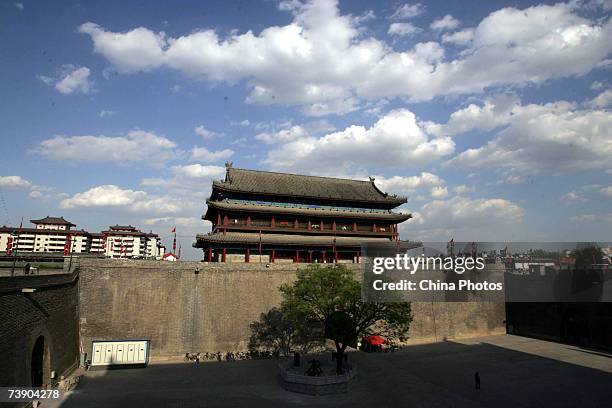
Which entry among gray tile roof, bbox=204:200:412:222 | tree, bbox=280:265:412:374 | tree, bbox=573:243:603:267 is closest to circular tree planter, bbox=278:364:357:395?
tree, bbox=280:265:412:374

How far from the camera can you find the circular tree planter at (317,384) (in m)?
19.4

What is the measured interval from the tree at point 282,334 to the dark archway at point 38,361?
522 inches

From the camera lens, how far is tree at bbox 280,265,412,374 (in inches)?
794

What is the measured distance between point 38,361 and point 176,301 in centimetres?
937

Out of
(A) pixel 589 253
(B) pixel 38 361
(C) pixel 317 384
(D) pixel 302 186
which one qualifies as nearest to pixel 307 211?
(D) pixel 302 186

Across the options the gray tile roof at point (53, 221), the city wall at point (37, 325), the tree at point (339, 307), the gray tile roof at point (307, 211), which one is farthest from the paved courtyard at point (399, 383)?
the gray tile roof at point (53, 221)

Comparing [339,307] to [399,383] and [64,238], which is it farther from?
[64,238]

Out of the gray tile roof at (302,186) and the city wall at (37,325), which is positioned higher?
the gray tile roof at (302,186)

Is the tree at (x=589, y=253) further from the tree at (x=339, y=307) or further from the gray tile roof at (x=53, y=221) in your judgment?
the gray tile roof at (x=53, y=221)

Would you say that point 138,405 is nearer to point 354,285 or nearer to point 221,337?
point 221,337

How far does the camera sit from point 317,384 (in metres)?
19.4

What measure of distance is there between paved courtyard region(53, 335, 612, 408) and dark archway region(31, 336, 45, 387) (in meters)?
1.86

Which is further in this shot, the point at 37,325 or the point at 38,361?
the point at 38,361

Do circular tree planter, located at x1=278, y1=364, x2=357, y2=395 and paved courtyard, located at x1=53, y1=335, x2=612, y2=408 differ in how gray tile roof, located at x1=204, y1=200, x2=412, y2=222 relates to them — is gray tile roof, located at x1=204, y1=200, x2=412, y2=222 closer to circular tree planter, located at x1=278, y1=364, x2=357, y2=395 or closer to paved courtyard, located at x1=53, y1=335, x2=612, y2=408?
paved courtyard, located at x1=53, y1=335, x2=612, y2=408
